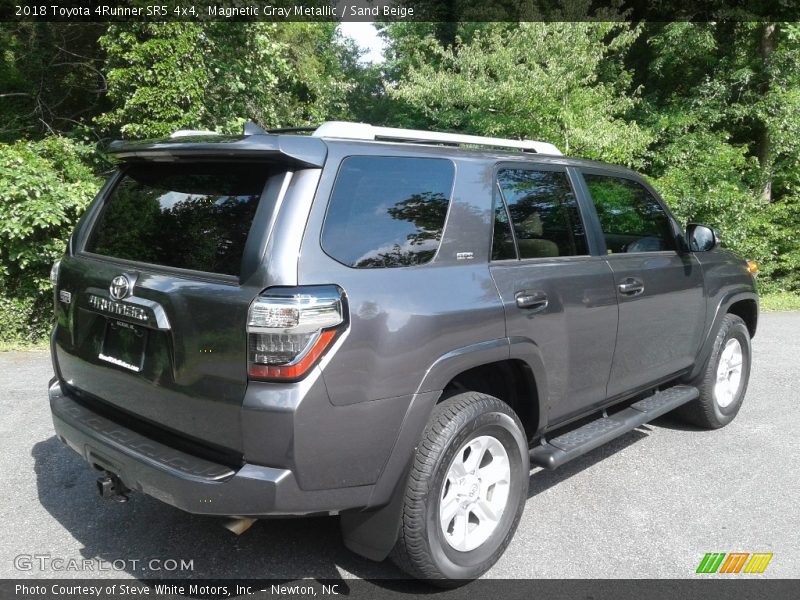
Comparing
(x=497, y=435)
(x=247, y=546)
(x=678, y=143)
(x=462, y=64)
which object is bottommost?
(x=247, y=546)

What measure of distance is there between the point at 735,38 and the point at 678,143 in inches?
126

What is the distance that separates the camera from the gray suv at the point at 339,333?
2.48 meters

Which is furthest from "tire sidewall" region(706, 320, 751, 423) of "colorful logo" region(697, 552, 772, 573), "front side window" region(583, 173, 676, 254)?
"colorful logo" region(697, 552, 772, 573)

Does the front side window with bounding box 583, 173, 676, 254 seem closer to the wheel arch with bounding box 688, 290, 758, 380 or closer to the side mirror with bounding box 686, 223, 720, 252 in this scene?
the side mirror with bounding box 686, 223, 720, 252

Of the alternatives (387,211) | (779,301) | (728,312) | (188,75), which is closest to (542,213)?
(387,211)

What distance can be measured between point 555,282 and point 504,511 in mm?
1155

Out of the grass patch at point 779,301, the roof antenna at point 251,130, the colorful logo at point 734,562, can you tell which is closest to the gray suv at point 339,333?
the roof antenna at point 251,130

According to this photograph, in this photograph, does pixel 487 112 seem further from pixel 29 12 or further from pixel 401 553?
pixel 401 553

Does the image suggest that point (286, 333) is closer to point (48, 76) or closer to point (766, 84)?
point (48, 76)

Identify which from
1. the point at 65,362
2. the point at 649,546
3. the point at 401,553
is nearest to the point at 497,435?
Answer: the point at 401,553

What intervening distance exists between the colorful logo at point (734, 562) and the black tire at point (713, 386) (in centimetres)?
170

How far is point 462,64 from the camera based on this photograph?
39.4 feet

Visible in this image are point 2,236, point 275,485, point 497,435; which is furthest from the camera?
point 2,236

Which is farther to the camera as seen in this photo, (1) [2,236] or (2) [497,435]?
(1) [2,236]
